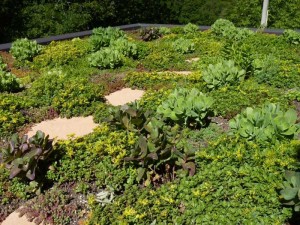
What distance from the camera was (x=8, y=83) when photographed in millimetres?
7418

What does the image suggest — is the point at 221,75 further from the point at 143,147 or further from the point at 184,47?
the point at 184,47

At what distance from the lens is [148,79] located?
25.8 feet

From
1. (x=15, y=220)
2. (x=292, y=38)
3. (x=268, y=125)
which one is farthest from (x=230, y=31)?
(x=15, y=220)

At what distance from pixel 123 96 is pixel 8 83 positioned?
2.47 metres

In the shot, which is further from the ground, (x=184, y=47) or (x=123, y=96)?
(x=184, y=47)

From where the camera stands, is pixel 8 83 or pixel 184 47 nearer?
pixel 8 83

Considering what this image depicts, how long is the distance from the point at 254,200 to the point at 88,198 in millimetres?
1843

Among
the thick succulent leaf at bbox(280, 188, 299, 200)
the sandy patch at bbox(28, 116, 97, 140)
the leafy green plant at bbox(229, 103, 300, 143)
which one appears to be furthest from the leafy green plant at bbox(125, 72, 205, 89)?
the thick succulent leaf at bbox(280, 188, 299, 200)

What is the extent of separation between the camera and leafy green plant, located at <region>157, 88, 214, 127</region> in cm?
→ 516

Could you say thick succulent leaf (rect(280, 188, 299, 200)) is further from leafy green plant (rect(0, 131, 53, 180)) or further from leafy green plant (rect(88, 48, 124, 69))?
leafy green plant (rect(88, 48, 124, 69))

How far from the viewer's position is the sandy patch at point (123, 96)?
7160mm

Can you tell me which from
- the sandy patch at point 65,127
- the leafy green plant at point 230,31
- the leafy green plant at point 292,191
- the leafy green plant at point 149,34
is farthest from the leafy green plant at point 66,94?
the leafy green plant at point 230,31

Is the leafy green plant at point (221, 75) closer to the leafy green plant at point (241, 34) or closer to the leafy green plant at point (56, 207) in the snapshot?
the leafy green plant at point (56, 207)

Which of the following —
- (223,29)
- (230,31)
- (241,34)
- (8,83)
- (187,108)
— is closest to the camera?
Answer: (187,108)
